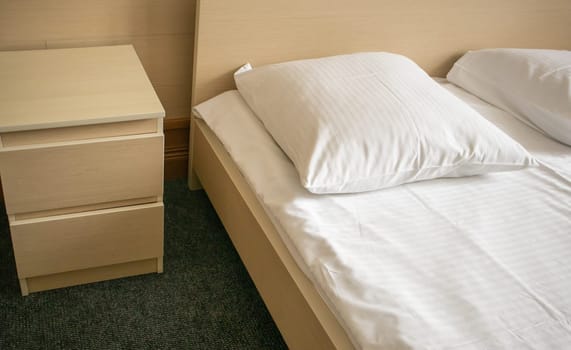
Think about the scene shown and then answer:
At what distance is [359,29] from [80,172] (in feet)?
3.24

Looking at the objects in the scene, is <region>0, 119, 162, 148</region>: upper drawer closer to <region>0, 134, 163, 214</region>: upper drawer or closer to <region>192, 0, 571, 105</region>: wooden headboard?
<region>0, 134, 163, 214</region>: upper drawer

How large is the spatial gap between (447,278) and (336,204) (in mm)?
304

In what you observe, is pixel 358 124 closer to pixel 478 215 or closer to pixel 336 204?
pixel 336 204

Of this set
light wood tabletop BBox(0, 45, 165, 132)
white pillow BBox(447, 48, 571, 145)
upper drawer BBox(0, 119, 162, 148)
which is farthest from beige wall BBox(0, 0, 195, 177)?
white pillow BBox(447, 48, 571, 145)

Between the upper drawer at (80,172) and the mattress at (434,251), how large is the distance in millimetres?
245

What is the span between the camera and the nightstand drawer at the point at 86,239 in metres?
1.42

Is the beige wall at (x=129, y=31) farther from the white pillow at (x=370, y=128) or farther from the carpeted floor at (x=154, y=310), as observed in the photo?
the carpeted floor at (x=154, y=310)

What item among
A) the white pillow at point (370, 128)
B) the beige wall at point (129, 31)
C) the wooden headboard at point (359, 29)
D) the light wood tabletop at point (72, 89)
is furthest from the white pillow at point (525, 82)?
the light wood tabletop at point (72, 89)

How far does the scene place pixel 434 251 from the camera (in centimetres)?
124

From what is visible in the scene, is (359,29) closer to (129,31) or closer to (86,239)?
(129,31)

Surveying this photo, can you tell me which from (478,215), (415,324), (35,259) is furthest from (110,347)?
(478,215)

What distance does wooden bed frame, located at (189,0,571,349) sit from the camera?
132cm

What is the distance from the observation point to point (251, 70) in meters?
1.71

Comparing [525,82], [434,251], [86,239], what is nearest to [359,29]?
[525,82]
